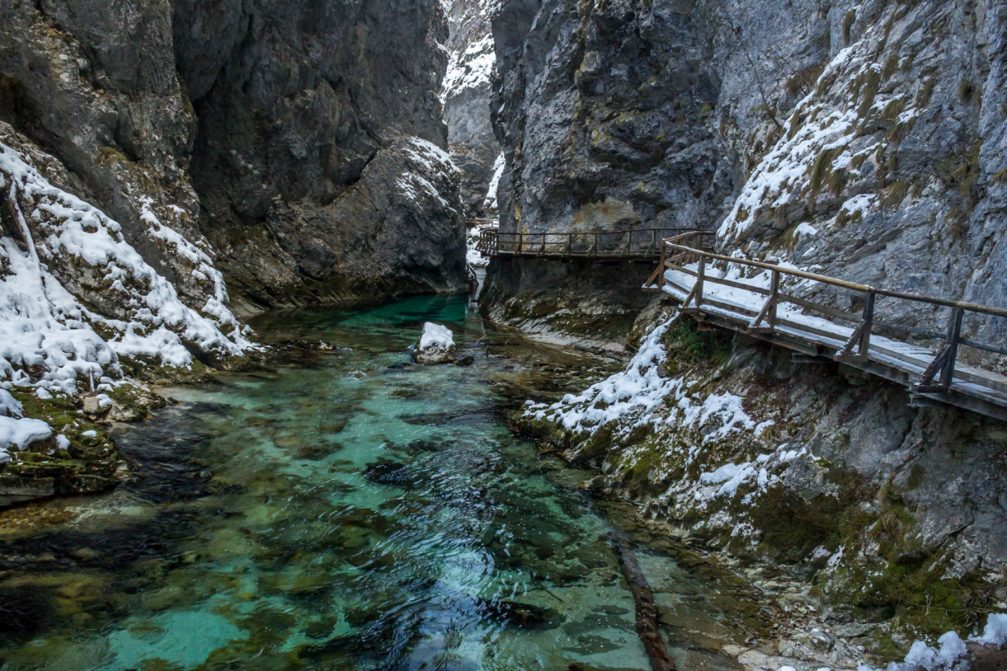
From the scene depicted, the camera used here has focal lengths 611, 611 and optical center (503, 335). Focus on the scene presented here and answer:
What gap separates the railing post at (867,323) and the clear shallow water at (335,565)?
352 cm

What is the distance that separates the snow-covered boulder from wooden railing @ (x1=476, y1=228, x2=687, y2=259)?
7.88 meters

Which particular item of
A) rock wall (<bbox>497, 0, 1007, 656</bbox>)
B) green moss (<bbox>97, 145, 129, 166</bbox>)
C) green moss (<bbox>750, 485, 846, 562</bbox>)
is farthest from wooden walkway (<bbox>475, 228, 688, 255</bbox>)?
green moss (<bbox>750, 485, 846, 562</bbox>)

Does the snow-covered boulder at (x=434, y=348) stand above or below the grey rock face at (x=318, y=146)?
below

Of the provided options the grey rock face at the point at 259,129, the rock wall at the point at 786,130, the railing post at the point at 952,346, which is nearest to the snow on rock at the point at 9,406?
the grey rock face at the point at 259,129

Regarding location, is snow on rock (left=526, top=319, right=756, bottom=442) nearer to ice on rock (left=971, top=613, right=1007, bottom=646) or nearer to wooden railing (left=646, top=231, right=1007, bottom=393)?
wooden railing (left=646, top=231, right=1007, bottom=393)

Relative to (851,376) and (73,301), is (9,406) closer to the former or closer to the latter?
(73,301)

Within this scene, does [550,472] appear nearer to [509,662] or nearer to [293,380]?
[509,662]

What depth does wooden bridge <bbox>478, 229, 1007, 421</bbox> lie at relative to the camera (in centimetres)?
649

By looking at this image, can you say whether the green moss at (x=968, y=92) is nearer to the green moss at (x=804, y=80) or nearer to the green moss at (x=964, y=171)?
the green moss at (x=964, y=171)

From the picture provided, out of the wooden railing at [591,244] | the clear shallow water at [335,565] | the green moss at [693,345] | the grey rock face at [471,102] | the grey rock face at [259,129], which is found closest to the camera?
the clear shallow water at [335,565]

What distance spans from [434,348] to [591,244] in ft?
39.0

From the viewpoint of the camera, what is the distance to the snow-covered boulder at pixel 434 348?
21.7m

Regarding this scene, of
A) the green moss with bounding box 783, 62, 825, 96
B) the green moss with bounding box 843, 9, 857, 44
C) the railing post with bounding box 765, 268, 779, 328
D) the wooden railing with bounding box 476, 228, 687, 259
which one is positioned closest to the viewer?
the railing post with bounding box 765, 268, 779, 328

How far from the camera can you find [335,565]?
851 centimetres
